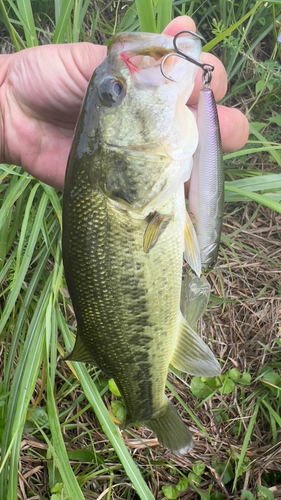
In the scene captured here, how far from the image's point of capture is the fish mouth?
2.72ft

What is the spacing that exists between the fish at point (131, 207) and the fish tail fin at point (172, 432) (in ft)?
0.73

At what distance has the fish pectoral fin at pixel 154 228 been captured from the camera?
0.93 metres

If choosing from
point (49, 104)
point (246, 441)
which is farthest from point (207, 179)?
point (246, 441)

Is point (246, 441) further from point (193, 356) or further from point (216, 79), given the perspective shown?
point (216, 79)

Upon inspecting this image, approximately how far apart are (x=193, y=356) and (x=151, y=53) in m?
0.88

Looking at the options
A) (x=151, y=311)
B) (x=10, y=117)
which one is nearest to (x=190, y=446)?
(x=151, y=311)

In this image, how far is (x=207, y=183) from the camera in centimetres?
108

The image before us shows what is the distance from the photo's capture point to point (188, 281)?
1292 mm

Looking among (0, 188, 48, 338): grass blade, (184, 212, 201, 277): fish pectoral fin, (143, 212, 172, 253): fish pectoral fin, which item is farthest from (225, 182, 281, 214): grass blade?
(0, 188, 48, 338): grass blade

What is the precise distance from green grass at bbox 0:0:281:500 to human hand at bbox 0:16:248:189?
0.16 m

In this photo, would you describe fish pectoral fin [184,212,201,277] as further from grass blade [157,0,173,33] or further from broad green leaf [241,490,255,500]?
broad green leaf [241,490,255,500]

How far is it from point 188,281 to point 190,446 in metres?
0.58

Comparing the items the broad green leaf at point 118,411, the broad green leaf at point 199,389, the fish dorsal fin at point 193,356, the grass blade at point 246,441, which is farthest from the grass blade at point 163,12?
the grass blade at point 246,441

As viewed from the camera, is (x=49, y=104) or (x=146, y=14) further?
(x=49, y=104)
